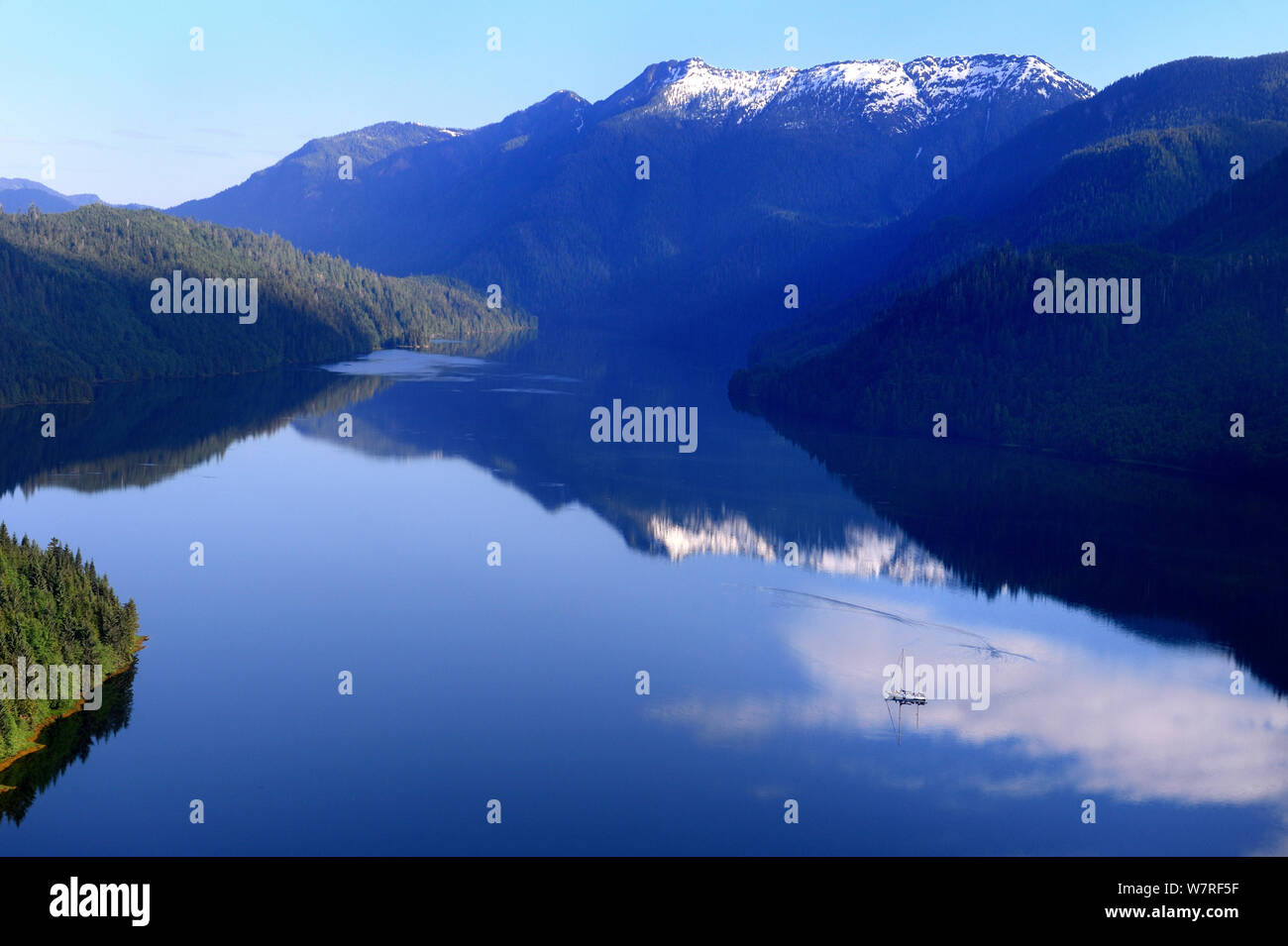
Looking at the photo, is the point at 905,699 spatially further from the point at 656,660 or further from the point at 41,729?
the point at 41,729

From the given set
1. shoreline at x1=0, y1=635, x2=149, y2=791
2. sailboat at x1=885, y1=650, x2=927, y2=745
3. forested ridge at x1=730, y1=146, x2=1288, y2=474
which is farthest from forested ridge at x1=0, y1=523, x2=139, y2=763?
forested ridge at x1=730, y1=146, x2=1288, y2=474

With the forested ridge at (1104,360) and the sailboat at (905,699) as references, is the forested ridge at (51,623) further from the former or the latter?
the forested ridge at (1104,360)

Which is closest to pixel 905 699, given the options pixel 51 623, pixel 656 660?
pixel 656 660

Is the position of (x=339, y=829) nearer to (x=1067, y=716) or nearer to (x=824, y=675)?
(x=824, y=675)

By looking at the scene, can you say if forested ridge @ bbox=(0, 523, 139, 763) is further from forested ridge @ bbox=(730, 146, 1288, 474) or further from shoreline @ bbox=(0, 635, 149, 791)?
forested ridge @ bbox=(730, 146, 1288, 474)

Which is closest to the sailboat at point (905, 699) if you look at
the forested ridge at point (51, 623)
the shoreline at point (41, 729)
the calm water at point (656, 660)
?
the calm water at point (656, 660)
